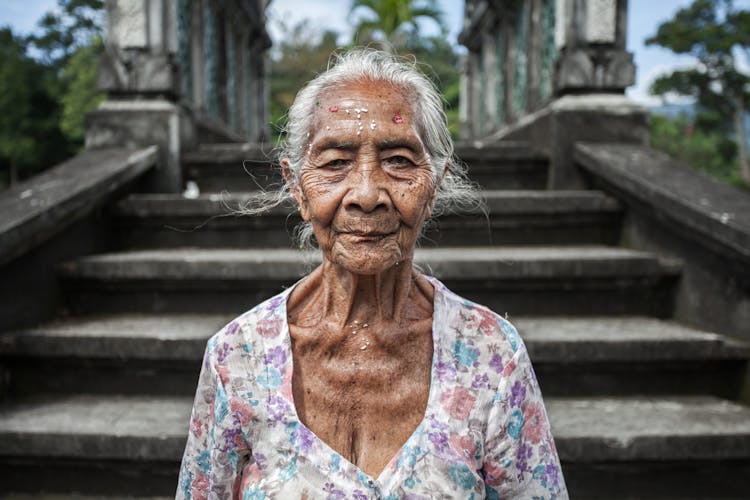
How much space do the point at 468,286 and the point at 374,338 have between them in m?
1.56

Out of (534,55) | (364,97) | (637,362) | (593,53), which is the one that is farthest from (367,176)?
(534,55)

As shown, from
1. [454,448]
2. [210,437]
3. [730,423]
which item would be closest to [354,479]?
[454,448]

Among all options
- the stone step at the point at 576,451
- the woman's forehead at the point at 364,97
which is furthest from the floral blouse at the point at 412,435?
the stone step at the point at 576,451

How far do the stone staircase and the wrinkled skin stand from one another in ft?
1.67

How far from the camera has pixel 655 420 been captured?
7.62ft

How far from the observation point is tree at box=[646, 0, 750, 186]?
22.2 metres

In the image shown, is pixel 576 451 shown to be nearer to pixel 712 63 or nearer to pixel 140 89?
pixel 140 89

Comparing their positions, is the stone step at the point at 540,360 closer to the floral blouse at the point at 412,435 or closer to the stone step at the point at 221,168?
the floral blouse at the point at 412,435

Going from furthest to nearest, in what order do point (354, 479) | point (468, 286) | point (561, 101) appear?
point (561, 101) < point (468, 286) < point (354, 479)

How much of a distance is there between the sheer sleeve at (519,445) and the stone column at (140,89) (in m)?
3.05

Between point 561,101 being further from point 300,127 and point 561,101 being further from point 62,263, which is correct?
point 62,263

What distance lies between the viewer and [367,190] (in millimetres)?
1242

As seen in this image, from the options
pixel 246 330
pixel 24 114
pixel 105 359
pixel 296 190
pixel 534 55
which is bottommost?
pixel 105 359

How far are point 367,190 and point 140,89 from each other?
3104mm
